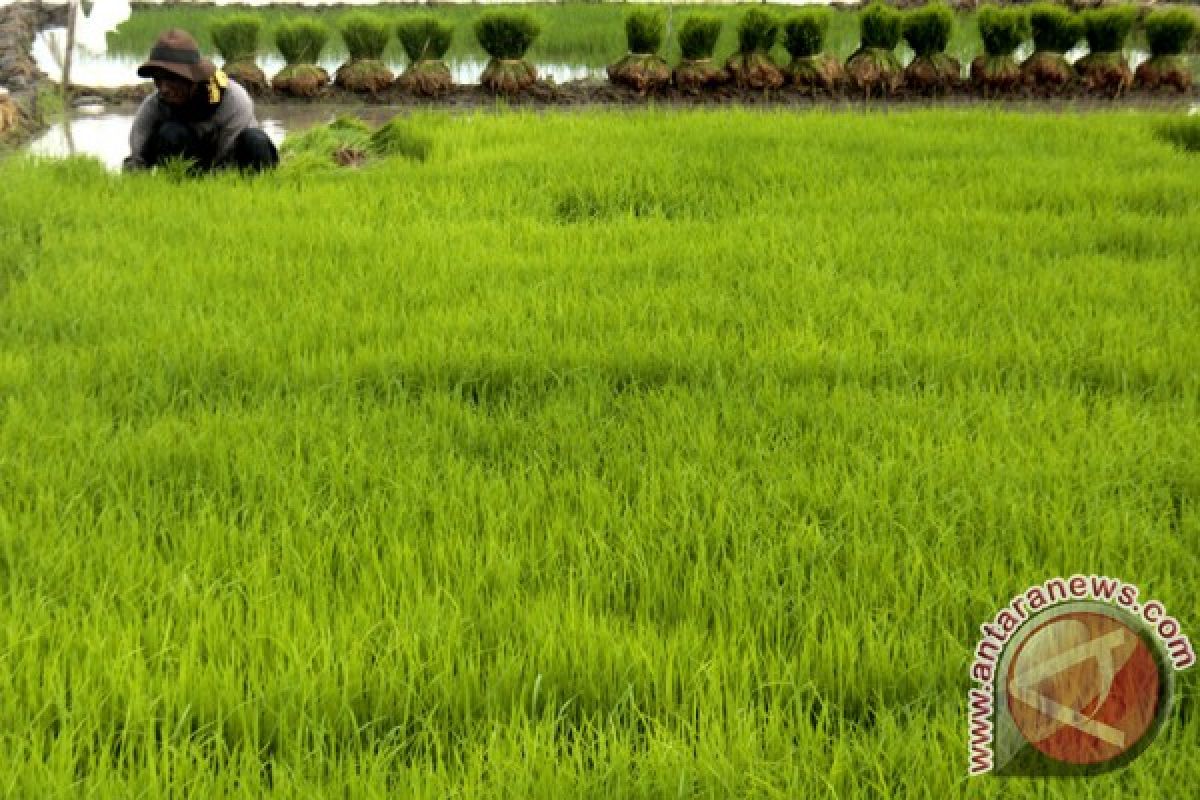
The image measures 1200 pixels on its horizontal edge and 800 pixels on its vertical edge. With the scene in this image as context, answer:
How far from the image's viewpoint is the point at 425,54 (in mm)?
10062

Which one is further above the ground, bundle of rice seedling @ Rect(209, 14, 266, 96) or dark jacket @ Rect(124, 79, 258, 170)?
bundle of rice seedling @ Rect(209, 14, 266, 96)

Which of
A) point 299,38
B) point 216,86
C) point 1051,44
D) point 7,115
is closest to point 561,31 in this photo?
point 299,38

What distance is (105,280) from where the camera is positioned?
3.78 meters

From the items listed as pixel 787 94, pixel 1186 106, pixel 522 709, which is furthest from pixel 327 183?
pixel 1186 106

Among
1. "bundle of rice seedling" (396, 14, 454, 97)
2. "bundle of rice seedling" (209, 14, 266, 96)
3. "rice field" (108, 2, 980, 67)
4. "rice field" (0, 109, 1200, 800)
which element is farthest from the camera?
"rice field" (108, 2, 980, 67)

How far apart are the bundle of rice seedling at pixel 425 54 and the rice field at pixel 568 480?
5.10 metres

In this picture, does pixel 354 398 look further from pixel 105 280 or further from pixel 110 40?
pixel 110 40

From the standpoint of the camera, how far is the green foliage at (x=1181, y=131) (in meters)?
6.38

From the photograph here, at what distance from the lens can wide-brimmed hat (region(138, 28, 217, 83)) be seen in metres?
5.05

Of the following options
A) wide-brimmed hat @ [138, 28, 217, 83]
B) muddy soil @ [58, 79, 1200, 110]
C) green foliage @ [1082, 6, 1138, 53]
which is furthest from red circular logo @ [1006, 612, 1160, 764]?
green foliage @ [1082, 6, 1138, 53]

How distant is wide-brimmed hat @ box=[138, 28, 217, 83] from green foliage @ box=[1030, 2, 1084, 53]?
22.5 ft

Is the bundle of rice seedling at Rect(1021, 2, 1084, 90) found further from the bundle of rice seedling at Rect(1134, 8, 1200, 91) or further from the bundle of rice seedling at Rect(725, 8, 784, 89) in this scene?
the bundle of rice seedling at Rect(725, 8, 784, 89)

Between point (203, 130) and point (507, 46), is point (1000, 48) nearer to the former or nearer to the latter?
point (507, 46)

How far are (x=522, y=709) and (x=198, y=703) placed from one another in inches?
17.6
